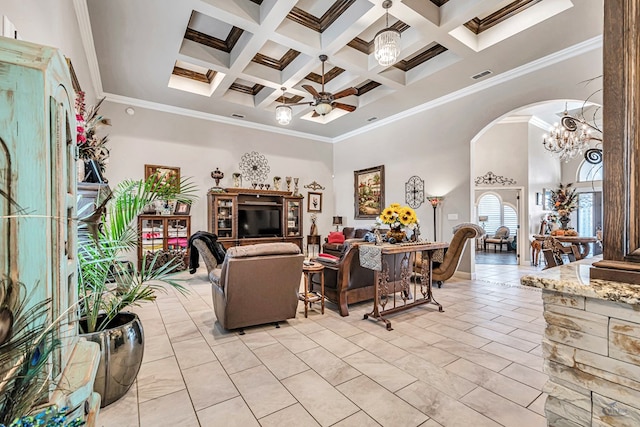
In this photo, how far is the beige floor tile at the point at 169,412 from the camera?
1797 mm

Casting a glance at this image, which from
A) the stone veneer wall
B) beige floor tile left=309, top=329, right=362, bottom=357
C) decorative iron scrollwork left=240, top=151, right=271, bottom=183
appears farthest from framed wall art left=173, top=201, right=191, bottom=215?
the stone veneer wall

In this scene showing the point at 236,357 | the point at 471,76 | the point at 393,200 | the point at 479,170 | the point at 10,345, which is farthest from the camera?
the point at 479,170

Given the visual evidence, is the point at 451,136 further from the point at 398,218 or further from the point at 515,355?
the point at 515,355

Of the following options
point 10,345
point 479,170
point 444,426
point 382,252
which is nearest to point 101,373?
point 10,345

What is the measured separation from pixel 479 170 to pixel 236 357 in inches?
348

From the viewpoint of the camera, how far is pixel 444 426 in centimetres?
Result: 175

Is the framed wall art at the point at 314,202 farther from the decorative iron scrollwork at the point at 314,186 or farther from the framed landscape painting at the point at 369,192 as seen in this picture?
the framed landscape painting at the point at 369,192

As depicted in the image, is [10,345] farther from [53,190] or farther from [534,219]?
[534,219]

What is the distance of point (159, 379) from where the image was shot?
2.27 m

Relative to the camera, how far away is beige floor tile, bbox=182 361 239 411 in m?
2.02

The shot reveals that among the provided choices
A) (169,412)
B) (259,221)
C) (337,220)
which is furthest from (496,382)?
(337,220)

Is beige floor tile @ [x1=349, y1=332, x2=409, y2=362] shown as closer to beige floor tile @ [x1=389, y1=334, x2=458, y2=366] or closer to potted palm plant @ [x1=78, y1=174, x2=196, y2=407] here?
beige floor tile @ [x1=389, y1=334, x2=458, y2=366]

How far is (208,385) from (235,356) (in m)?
0.45

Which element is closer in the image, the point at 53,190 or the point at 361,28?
the point at 53,190
